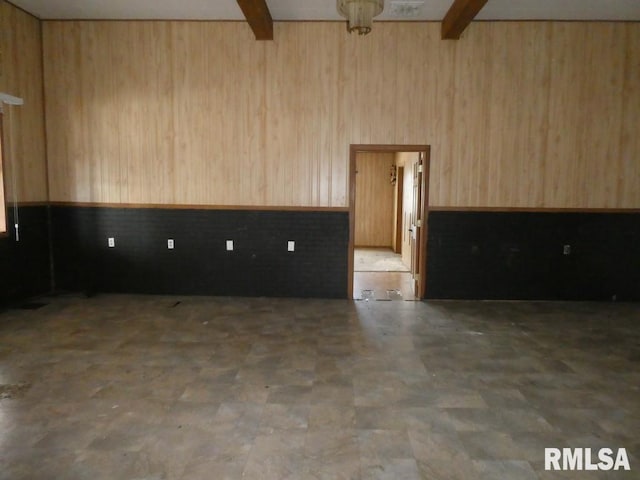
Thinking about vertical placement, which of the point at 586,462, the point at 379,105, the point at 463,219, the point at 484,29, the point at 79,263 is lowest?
the point at 586,462

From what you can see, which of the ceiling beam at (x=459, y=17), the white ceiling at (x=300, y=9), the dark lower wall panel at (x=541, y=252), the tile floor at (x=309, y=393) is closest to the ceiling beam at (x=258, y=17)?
the white ceiling at (x=300, y=9)

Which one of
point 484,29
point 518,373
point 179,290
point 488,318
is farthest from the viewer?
point 179,290

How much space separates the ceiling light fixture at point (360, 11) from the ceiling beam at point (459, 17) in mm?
2030

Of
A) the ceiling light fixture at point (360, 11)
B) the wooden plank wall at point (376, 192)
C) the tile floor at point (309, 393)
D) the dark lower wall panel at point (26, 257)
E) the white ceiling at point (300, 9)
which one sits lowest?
the tile floor at point (309, 393)

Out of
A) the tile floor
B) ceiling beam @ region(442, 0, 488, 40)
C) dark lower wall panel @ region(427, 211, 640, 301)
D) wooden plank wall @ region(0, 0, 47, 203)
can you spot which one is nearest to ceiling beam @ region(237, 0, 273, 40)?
ceiling beam @ region(442, 0, 488, 40)

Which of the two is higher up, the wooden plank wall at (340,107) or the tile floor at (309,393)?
the wooden plank wall at (340,107)

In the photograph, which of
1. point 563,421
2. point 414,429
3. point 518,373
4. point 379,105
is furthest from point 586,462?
point 379,105

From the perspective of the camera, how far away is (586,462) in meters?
2.30

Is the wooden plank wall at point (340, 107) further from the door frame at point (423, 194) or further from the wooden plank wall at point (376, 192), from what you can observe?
the wooden plank wall at point (376, 192)

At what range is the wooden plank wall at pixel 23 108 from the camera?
5227 millimetres

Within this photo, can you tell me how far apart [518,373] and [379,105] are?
3.68 metres

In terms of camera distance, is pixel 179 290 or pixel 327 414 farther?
pixel 179 290

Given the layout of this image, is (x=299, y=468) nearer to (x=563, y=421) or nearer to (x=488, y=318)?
(x=563, y=421)

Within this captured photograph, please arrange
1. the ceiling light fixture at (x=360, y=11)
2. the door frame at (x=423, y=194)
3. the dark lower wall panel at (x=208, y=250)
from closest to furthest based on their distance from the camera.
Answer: the ceiling light fixture at (x=360, y=11) < the door frame at (x=423, y=194) < the dark lower wall panel at (x=208, y=250)
